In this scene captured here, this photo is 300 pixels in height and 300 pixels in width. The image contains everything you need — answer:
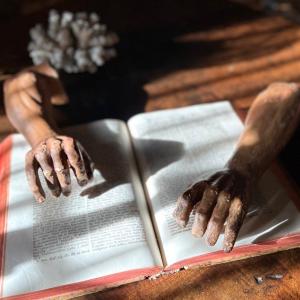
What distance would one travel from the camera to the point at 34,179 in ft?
2.57

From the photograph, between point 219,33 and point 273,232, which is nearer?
point 273,232

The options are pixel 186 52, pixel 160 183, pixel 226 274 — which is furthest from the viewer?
pixel 186 52

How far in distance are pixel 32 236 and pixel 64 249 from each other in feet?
0.22

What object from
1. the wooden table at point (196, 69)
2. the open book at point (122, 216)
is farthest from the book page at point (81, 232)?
the wooden table at point (196, 69)

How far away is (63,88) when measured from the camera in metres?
1.13

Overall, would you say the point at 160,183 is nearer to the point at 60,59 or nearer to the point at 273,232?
the point at 273,232

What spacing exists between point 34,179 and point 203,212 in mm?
271

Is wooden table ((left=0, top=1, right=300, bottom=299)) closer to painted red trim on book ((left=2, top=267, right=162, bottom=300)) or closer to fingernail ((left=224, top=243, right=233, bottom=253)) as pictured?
fingernail ((left=224, top=243, right=233, bottom=253))

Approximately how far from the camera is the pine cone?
4.00 feet

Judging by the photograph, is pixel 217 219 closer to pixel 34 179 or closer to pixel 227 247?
pixel 227 247

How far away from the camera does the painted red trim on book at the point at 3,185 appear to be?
0.79 metres

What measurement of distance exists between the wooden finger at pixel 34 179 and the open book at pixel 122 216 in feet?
0.20

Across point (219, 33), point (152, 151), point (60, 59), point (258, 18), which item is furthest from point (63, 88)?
point (258, 18)

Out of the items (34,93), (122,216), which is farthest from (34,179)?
(34,93)
